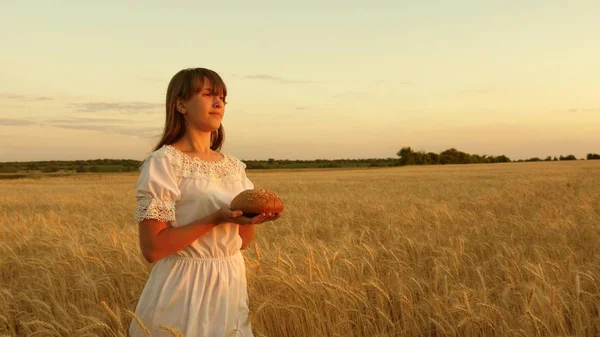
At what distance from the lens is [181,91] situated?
231 cm

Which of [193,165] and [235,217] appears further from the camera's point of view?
[193,165]

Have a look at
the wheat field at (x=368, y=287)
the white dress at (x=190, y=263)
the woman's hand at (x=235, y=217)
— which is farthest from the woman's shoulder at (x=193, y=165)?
the wheat field at (x=368, y=287)

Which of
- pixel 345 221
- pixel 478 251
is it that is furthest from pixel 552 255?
pixel 345 221

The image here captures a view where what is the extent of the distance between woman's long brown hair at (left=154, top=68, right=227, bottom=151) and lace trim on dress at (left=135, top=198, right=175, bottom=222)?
36 centimetres

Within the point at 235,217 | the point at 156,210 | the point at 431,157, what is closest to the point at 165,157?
the point at 156,210

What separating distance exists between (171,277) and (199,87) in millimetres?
812

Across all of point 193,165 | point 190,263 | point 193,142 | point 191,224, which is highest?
point 193,142

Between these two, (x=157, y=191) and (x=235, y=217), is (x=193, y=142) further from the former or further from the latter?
(x=235, y=217)

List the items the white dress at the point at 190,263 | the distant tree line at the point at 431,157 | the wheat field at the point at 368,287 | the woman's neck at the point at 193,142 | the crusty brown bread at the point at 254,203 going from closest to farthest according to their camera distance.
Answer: the crusty brown bread at the point at 254,203 → the white dress at the point at 190,263 → the woman's neck at the point at 193,142 → the wheat field at the point at 368,287 → the distant tree line at the point at 431,157

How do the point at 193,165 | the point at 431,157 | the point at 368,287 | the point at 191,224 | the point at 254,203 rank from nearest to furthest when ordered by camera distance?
the point at 254,203, the point at 191,224, the point at 193,165, the point at 368,287, the point at 431,157

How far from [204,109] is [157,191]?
407 millimetres

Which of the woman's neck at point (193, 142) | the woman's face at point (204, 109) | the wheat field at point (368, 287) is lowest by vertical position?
the wheat field at point (368, 287)

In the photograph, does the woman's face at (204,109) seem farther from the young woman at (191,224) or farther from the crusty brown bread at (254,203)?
the crusty brown bread at (254,203)

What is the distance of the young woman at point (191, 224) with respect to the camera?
213 centimetres
